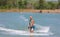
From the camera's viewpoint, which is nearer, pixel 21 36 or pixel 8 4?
pixel 21 36

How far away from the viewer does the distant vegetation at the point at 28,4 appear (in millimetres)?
45281

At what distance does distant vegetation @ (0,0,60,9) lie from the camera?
149ft

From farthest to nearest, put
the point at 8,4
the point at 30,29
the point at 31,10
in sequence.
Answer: the point at 8,4
the point at 31,10
the point at 30,29

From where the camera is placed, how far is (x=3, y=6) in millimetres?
45688

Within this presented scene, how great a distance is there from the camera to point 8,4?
4675 cm

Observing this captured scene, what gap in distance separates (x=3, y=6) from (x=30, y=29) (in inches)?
1271

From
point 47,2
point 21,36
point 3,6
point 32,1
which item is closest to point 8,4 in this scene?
point 3,6

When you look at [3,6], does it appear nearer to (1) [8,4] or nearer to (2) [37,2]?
(1) [8,4]

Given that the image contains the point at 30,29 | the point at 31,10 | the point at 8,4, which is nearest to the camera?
the point at 30,29

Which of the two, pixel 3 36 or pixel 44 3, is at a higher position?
pixel 3 36

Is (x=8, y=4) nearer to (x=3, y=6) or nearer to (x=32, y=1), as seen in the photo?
(x=3, y=6)

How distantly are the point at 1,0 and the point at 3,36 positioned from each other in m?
33.7

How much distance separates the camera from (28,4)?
46906mm

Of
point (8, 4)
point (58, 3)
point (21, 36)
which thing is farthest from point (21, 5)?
point (21, 36)
